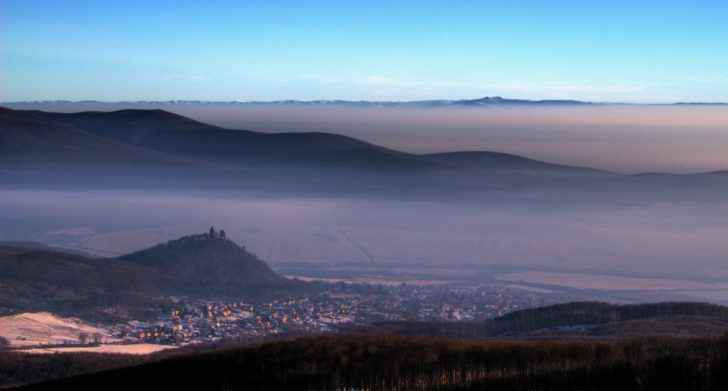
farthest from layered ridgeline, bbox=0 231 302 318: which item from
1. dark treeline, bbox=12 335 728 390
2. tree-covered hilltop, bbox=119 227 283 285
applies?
dark treeline, bbox=12 335 728 390

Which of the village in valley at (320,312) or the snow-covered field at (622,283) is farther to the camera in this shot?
the snow-covered field at (622,283)

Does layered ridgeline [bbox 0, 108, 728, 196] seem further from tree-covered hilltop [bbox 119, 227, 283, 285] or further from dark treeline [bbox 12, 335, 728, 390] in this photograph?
dark treeline [bbox 12, 335, 728, 390]

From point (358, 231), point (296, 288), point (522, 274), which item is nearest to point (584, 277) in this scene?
point (522, 274)

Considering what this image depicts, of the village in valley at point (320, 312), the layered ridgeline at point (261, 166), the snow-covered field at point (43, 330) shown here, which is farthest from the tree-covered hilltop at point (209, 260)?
the layered ridgeline at point (261, 166)

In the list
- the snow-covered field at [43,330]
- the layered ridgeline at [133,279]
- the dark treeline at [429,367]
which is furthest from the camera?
the layered ridgeline at [133,279]

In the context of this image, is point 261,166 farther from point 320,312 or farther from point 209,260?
point 320,312

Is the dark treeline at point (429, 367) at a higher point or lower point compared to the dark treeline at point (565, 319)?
higher

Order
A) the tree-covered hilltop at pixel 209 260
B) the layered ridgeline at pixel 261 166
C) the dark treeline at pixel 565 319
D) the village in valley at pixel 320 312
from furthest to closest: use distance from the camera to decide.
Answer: the layered ridgeline at pixel 261 166 < the tree-covered hilltop at pixel 209 260 < the village in valley at pixel 320 312 < the dark treeline at pixel 565 319

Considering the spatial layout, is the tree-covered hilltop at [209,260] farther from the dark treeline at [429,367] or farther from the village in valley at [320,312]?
the dark treeline at [429,367]
